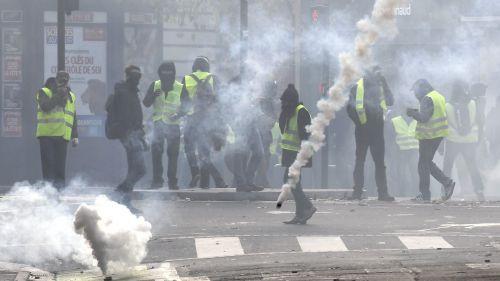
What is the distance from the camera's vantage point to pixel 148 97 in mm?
17953

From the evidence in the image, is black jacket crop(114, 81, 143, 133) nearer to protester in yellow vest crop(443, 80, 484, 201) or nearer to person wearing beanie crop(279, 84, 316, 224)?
person wearing beanie crop(279, 84, 316, 224)

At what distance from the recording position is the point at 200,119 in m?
18.2

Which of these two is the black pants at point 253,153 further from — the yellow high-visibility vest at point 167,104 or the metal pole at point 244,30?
the metal pole at point 244,30

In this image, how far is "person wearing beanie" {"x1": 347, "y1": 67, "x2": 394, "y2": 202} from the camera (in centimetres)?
1750

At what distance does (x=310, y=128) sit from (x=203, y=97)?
3.80 meters

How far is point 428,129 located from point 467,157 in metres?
2.09

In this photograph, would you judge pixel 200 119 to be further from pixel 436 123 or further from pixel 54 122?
pixel 436 123

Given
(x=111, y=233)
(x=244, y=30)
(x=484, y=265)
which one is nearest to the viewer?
(x=111, y=233)

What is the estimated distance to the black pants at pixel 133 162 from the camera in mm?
15305

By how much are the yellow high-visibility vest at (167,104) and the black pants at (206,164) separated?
56cm

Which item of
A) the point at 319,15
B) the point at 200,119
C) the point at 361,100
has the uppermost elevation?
the point at 319,15

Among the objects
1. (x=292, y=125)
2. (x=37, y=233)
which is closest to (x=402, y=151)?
(x=292, y=125)

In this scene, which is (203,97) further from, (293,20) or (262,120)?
(293,20)

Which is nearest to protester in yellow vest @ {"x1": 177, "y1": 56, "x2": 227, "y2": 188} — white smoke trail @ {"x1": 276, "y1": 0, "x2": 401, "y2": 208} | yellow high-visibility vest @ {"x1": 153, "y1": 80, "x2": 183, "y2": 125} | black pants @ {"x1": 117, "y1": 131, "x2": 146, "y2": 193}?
yellow high-visibility vest @ {"x1": 153, "y1": 80, "x2": 183, "y2": 125}
